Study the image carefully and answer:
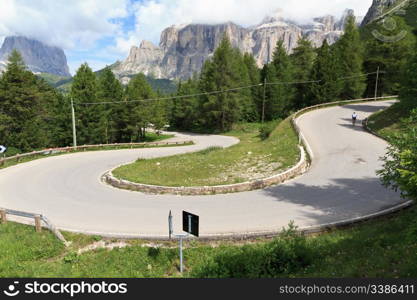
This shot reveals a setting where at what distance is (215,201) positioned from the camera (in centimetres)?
1377

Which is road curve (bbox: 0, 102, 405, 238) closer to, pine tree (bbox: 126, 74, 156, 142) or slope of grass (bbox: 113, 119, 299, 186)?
slope of grass (bbox: 113, 119, 299, 186)

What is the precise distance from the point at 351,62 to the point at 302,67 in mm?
8866

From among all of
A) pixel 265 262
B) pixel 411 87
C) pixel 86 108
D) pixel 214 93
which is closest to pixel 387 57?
pixel 214 93

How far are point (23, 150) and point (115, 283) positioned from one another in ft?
120

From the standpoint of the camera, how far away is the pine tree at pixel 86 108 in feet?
134

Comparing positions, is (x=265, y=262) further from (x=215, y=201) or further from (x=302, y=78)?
(x=302, y=78)

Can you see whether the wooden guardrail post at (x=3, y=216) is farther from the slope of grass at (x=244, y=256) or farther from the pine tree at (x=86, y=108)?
the pine tree at (x=86, y=108)

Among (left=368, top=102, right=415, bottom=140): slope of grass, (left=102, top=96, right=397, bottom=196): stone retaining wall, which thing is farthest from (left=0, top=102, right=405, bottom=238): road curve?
(left=368, top=102, right=415, bottom=140): slope of grass

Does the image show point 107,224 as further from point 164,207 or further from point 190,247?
point 190,247

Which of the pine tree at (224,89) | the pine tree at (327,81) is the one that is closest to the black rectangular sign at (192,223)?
the pine tree at (224,89)

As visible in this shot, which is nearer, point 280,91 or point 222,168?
point 222,168

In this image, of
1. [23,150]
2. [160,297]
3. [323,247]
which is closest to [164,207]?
[323,247]

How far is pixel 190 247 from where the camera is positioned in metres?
9.98

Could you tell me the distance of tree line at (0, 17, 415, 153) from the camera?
119 feet
